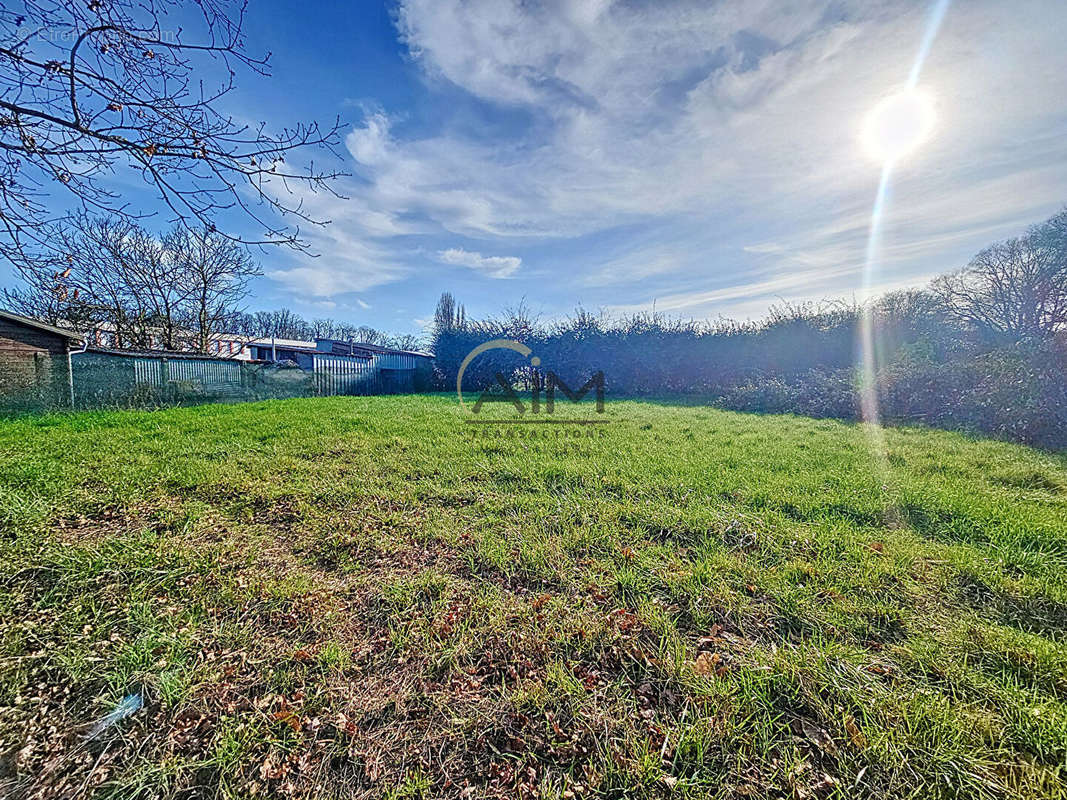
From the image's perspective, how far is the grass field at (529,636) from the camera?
116 centimetres

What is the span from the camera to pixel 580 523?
9.02 feet

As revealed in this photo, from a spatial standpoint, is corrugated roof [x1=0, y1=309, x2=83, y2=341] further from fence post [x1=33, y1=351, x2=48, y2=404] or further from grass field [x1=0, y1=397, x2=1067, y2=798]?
grass field [x1=0, y1=397, x2=1067, y2=798]

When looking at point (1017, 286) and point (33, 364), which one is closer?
point (33, 364)

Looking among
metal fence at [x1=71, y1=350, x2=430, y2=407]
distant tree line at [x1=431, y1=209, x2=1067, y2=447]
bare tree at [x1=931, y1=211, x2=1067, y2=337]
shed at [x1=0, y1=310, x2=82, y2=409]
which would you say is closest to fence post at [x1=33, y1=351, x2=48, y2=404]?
shed at [x1=0, y1=310, x2=82, y2=409]

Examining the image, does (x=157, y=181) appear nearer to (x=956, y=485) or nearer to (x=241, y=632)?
(x=241, y=632)

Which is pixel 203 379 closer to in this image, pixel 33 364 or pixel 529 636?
pixel 33 364

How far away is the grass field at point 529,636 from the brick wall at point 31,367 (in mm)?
6116

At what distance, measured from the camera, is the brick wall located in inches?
284

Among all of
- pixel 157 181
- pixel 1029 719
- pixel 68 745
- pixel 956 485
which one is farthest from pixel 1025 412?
pixel 157 181

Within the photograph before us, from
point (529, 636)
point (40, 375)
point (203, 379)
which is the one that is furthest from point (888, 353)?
point (40, 375)

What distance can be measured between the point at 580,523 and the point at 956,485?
11.5 ft

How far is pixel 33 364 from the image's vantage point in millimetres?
7676
